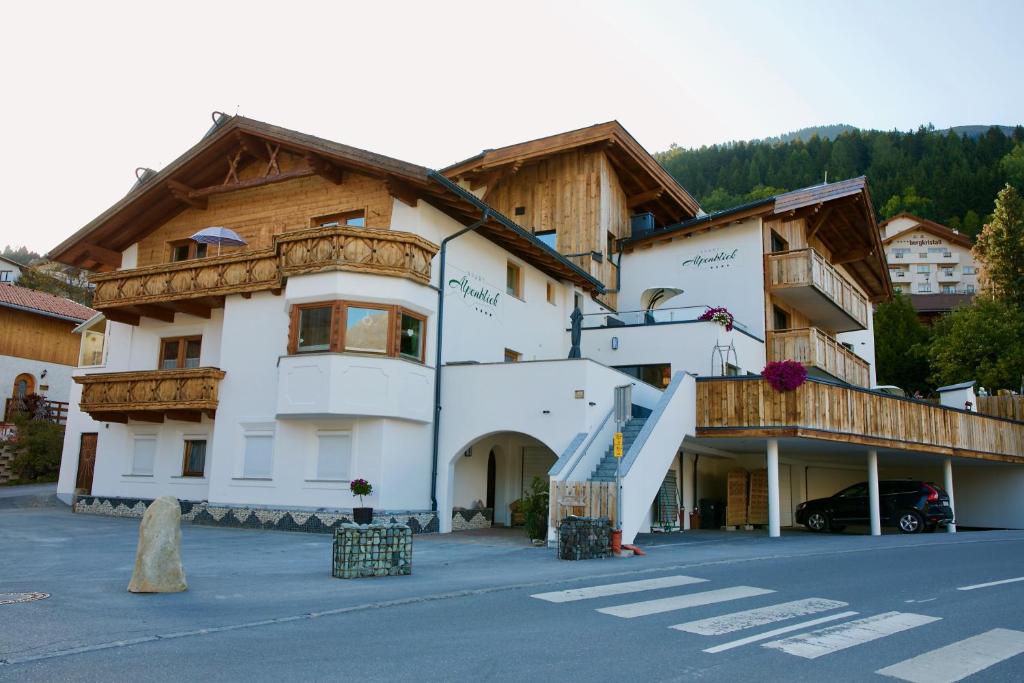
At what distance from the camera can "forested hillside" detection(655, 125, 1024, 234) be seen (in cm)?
9206

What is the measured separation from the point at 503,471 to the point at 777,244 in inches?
515

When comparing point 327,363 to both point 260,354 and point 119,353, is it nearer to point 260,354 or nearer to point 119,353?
point 260,354

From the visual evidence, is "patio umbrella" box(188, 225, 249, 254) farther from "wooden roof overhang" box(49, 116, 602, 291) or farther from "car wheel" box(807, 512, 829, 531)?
"car wheel" box(807, 512, 829, 531)

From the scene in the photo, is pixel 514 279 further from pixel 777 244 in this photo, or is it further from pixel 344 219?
pixel 777 244

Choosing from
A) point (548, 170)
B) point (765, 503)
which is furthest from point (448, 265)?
point (765, 503)

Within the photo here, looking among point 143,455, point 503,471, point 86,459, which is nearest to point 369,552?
point 503,471

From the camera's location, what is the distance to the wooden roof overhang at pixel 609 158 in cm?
2727

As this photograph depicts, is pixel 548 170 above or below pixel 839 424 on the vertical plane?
above

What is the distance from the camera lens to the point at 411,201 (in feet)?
65.0

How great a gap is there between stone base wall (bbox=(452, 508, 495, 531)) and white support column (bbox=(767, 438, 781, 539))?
6840 millimetres

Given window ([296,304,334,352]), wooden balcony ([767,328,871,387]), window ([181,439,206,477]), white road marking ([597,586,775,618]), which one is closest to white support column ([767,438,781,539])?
wooden balcony ([767,328,871,387])

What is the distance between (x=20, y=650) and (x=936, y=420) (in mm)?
23818

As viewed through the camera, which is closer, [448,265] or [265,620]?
[265,620]

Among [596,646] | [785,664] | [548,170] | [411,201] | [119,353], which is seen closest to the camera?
[785,664]
